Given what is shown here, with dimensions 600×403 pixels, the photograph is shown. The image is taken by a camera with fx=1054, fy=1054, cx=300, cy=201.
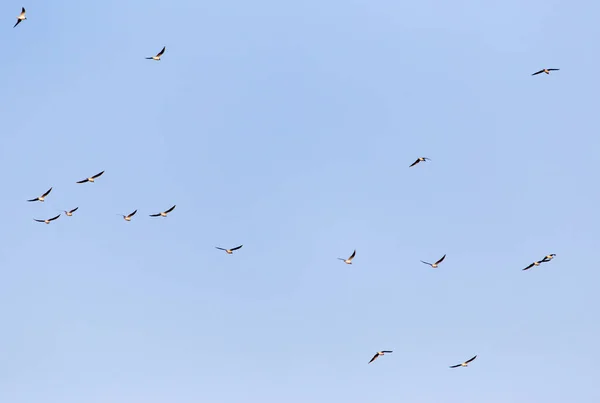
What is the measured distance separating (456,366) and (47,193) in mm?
76384

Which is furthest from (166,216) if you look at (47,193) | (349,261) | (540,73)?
(540,73)

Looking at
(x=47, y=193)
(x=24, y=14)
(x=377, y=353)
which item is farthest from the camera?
(x=47, y=193)

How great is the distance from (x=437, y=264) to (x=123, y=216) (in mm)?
57298

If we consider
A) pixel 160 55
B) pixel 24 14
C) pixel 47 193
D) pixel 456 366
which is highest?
pixel 24 14

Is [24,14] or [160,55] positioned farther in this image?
[160,55]

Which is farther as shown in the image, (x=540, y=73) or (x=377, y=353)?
(x=540, y=73)

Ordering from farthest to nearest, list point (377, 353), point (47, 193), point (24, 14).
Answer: point (47, 193), point (377, 353), point (24, 14)

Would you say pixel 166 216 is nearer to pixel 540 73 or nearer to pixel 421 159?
pixel 421 159

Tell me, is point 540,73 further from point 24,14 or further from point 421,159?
point 24,14

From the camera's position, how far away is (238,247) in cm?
18312

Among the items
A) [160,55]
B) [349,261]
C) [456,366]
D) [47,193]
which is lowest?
[456,366]

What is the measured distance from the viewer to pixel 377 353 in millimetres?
171500

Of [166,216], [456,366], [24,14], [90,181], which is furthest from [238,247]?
[24,14]

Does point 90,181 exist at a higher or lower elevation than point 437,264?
higher
